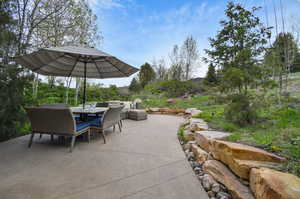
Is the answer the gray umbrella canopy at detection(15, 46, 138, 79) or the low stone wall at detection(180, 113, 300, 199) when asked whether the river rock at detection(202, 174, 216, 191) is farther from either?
the gray umbrella canopy at detection(15, 46, 138, 79)

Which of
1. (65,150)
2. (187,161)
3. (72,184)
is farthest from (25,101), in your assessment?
(187,161)

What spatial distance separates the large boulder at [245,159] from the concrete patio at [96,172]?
0.49m

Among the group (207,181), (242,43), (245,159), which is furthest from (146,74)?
(245,159)

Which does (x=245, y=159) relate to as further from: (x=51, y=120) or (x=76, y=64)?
(x=76, y=64)

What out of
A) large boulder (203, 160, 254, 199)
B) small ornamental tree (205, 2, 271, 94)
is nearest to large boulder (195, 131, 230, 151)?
large boulder (203, 160, 254, 199)

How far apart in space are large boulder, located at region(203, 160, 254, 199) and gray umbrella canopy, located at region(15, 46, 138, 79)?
2669mm

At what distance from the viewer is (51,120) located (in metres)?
2.68

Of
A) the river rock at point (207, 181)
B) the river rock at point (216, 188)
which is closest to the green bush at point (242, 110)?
the river rock at point (207, 181)

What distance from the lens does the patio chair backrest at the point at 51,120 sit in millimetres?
2571

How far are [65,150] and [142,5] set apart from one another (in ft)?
24.3

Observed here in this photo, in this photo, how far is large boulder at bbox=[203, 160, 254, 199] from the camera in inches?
55.9

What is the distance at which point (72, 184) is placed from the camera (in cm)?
174

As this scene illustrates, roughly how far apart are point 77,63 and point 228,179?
4417mm

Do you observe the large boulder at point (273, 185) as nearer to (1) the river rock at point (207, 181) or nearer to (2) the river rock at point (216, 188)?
(2) the river rock at point (216, 188)
